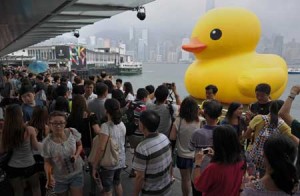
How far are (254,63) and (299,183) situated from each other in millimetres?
7389

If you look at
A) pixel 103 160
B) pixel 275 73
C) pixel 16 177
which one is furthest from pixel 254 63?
pixel 16 177

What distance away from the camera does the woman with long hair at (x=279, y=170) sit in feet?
5.33

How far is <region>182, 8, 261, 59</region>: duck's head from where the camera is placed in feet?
28.4

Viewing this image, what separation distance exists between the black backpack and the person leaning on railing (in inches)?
75.4

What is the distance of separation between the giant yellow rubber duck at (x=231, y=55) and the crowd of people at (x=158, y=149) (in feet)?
16.6

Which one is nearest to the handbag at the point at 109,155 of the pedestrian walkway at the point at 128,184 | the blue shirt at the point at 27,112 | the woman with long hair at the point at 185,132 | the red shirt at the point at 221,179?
the woman with long hair at the point at 185,132

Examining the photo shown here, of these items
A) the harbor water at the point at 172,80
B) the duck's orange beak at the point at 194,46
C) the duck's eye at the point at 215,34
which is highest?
the duck's eye at the point at 215,34

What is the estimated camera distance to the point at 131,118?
406cm

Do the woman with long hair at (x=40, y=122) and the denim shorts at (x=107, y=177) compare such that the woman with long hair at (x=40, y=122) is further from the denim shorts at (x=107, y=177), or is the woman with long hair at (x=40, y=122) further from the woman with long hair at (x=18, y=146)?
the denim shorts at (x=107, y=177)

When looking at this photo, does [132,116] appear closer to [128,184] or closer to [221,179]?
[128,184]

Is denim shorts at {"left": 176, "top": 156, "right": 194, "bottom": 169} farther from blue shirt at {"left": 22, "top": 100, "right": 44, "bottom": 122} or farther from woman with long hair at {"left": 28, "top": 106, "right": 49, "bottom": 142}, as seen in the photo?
blue shirt at {"left": 22, "top": 100, "right": 44, "bottom": 122}

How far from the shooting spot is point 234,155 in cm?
204

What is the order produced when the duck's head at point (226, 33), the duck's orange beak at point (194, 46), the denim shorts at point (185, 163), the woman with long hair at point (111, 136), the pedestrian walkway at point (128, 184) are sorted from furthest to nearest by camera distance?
1. the duck's orange beak at point (194, 46)
2. the duck's head at point (226, 33)
3. the pedestrian walkway at point (128, 184)
4. the denim shorts at point (185, 163)
5. the woman with long hair at point (111, 136)

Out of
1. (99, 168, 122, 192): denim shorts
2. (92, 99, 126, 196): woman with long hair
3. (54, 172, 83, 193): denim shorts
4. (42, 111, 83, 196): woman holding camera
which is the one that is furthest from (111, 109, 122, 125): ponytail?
(54, 172, 83, 193): denim shorts
